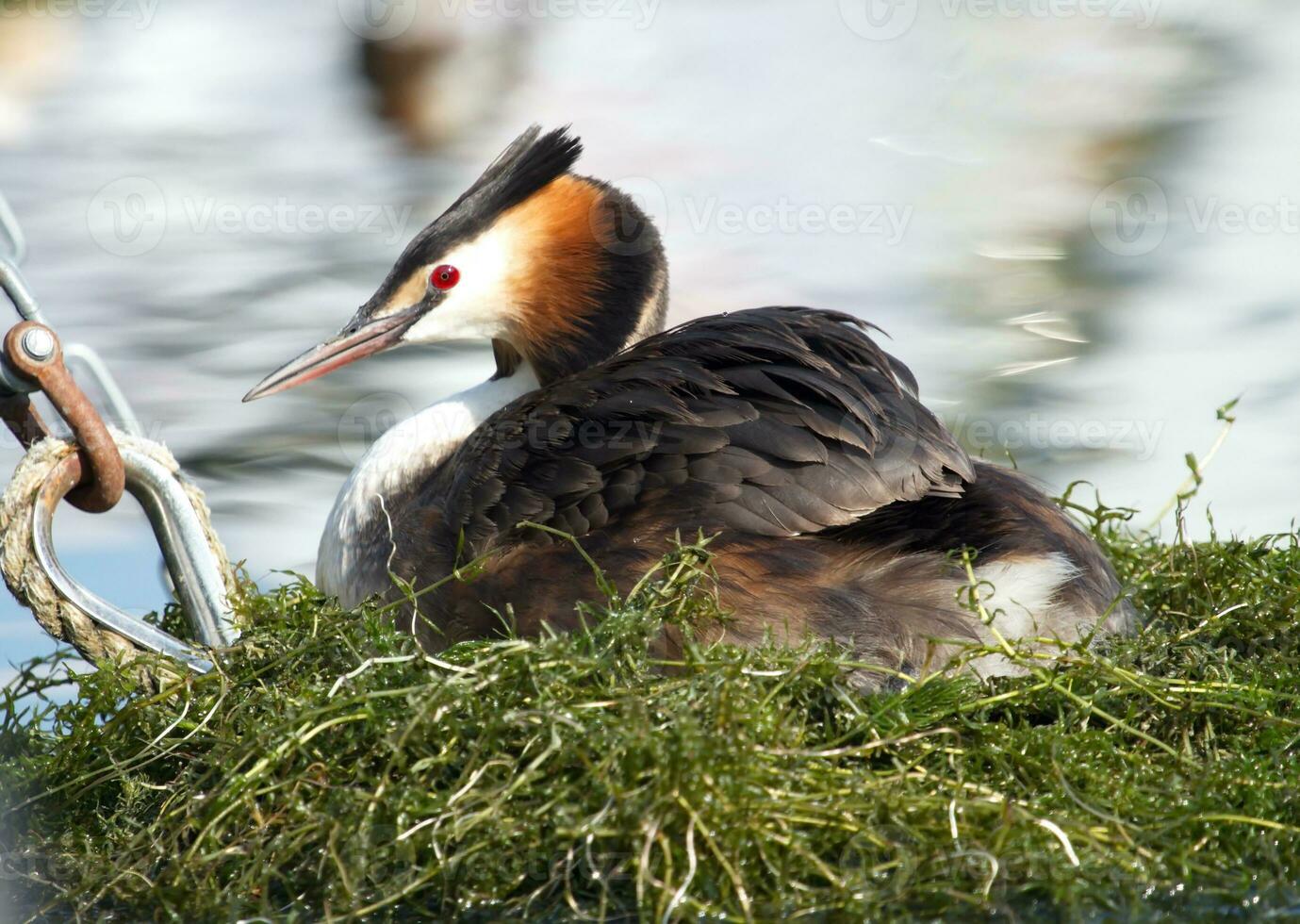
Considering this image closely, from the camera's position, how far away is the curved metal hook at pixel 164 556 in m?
2.74

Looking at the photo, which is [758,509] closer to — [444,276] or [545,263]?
[545,263]

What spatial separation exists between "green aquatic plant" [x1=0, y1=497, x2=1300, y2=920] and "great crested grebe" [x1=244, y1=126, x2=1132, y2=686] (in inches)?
5.0

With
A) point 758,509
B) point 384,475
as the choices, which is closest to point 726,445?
point 758,509

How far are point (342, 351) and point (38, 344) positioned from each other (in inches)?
33.4

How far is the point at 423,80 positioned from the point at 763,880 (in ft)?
18.3

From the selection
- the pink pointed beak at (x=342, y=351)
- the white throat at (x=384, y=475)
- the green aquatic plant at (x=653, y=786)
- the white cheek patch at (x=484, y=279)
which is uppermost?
the white cheek patch at (x=484, y=279)

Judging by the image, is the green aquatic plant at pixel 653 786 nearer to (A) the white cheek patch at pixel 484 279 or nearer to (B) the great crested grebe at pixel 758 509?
(B) the great crested grebe at pixel 758 509

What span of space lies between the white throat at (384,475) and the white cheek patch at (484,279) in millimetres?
188

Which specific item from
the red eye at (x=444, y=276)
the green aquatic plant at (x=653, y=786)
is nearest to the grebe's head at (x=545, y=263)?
the red eye at (x=444, y=276)

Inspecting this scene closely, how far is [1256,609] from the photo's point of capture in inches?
114

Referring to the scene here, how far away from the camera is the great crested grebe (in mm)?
2547

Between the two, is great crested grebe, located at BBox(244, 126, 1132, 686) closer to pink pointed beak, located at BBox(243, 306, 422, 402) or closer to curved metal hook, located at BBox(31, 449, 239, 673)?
curved metal hook, located at BBox(31, 449, 239, 673)

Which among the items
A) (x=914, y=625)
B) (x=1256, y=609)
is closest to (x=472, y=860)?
(x=914, y=625)

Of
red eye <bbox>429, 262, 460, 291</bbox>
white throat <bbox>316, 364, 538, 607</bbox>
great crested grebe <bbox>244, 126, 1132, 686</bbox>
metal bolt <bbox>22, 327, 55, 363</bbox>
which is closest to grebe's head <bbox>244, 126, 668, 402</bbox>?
red eye <bbox>429, 262, 460, 291</bbox>
